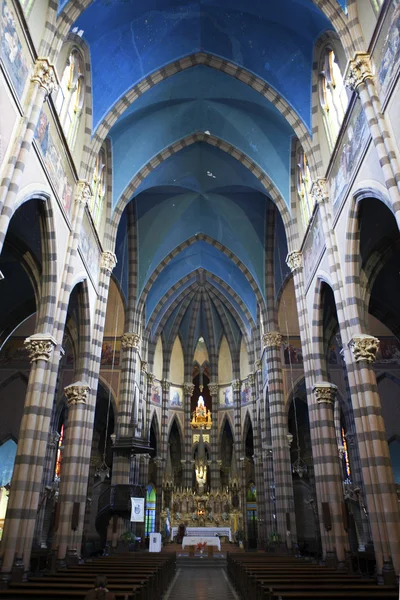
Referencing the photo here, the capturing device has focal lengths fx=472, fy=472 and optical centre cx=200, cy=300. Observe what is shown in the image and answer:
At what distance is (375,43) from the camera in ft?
33.9

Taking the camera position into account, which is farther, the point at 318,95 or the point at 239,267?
the point at 239,267

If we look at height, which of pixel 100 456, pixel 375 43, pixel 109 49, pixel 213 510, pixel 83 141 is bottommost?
pixel 213 510

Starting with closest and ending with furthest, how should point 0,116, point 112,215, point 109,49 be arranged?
point 0,116
point 109,49
point 112,215

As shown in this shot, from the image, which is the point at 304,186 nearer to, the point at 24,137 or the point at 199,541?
the point at 24,137

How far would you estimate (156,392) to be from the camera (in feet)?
107

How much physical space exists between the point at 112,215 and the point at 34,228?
5243 millimetres

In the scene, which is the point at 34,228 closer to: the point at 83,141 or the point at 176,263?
the point at 83,141

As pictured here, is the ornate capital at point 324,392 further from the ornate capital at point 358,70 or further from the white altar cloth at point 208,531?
the white altar cloth at point 208,531

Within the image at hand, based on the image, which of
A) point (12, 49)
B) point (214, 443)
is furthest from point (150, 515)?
point (12, 49)

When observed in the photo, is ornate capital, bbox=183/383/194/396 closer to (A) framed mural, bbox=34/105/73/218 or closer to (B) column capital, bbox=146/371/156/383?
(B) column capital, bbox=146/371/156/383

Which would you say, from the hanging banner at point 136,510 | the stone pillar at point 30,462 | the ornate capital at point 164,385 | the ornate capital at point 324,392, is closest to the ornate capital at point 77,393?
the stone pillar at point 30,462

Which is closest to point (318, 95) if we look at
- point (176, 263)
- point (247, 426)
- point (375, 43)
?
point (375, 43)

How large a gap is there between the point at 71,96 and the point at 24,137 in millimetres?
5460

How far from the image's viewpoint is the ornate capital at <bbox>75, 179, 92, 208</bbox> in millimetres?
13984
